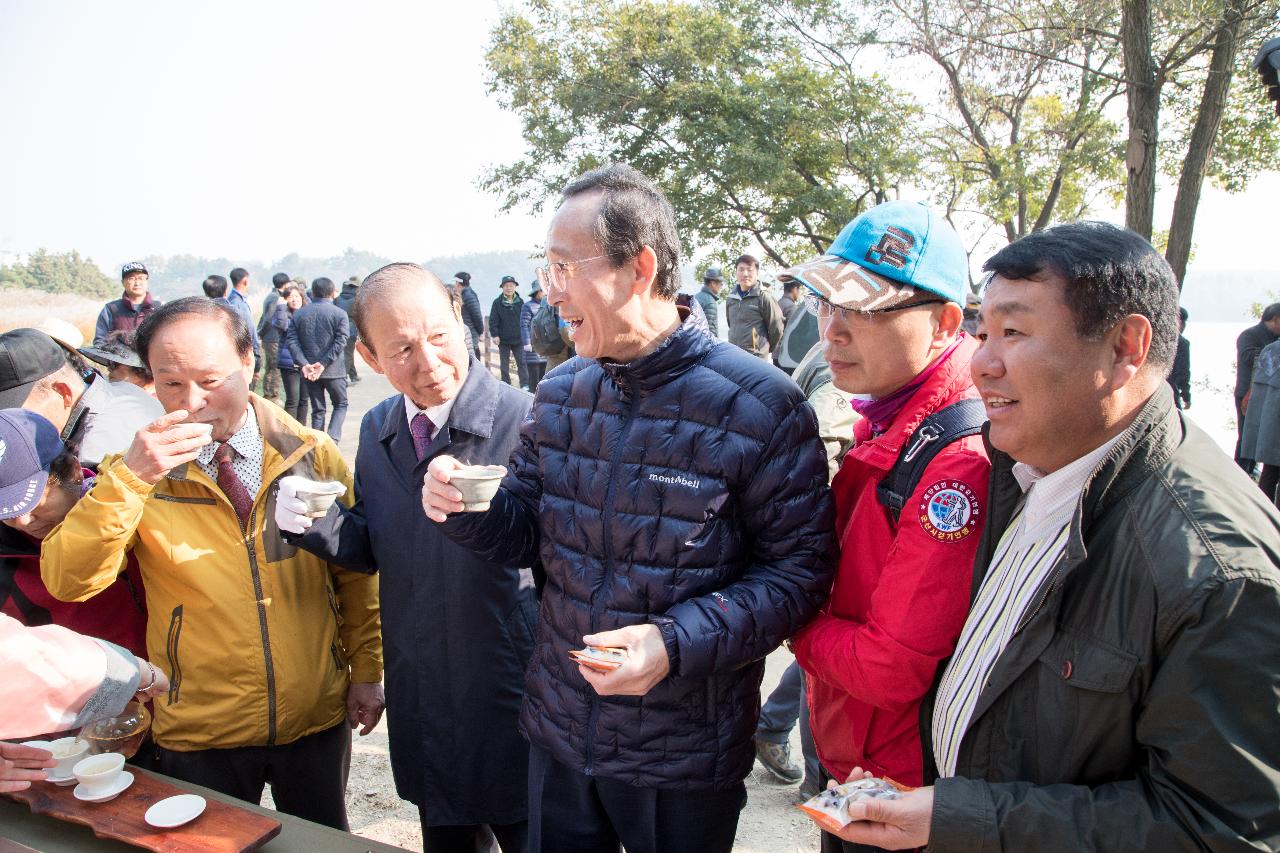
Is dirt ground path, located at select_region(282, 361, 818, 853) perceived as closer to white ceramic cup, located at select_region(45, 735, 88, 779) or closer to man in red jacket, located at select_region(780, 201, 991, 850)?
white ceramic cup, located at select_region(45, 735, 88, 779)

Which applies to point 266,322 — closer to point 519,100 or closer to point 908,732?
point 519,100

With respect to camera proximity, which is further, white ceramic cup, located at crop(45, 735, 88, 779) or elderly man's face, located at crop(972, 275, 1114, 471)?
white ceramic cup, located at crop(45, 735, 88, 779)

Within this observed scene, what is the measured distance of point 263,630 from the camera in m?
2.24

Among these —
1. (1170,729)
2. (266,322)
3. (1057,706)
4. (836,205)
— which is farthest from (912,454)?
(836,205)

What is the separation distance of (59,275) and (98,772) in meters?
48.6

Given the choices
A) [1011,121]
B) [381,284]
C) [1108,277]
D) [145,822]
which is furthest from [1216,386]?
[145,822]

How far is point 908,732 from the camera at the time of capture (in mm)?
1784

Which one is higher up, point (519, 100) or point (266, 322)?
point (519, 100)

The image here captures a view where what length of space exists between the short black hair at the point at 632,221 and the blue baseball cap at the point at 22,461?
165cm

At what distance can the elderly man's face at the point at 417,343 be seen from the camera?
226 cm

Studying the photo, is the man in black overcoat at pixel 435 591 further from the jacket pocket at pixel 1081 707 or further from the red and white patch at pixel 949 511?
the jacket pocket at pixel 1081 707

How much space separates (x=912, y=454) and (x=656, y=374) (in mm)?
580

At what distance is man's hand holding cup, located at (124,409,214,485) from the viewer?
201 cm

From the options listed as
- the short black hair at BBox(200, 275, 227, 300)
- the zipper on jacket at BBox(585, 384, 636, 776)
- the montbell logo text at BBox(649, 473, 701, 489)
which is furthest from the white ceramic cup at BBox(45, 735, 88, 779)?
the short black hair at BBox(200, 275, 227, 300)
